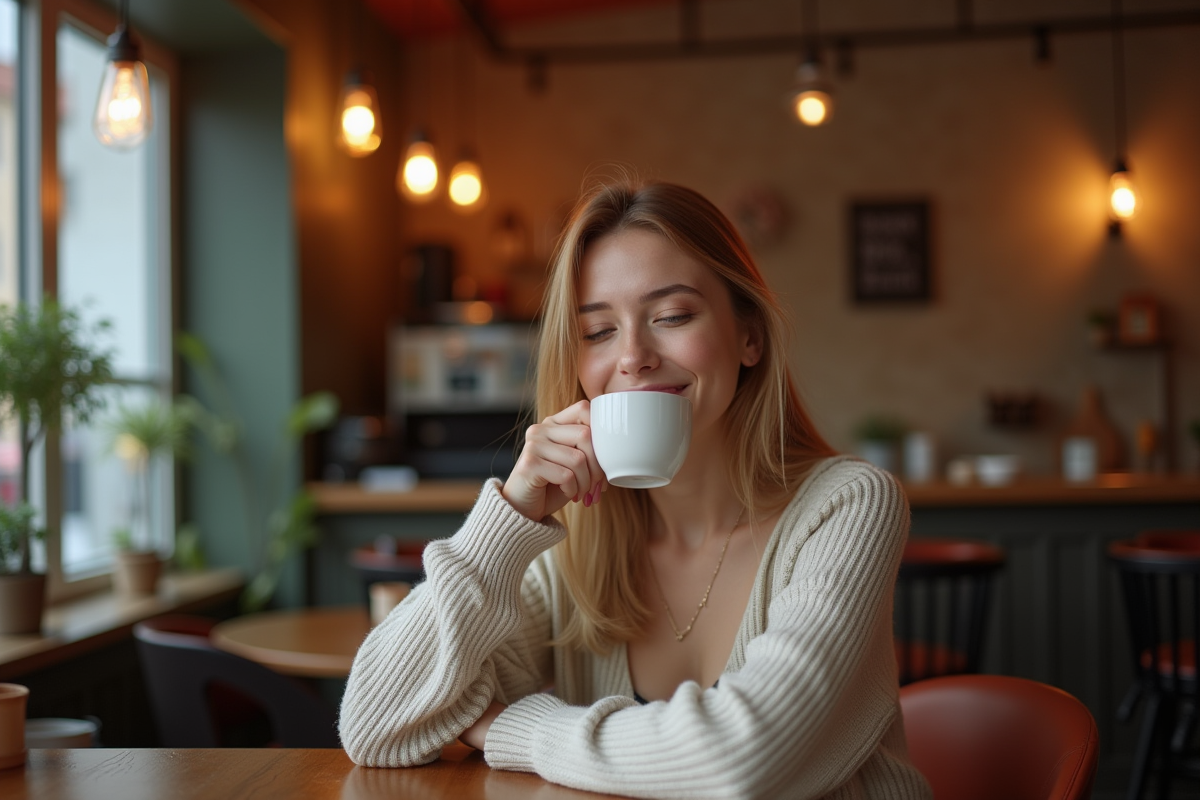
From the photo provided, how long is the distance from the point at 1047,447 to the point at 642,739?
217 inches

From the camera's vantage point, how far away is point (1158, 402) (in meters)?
5.91

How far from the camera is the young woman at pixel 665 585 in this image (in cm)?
106

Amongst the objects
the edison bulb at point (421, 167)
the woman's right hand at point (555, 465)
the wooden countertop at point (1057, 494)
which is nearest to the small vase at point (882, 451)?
the wooden countertop at point (1057, 494)

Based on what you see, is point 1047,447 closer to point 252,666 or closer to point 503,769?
point 252,666

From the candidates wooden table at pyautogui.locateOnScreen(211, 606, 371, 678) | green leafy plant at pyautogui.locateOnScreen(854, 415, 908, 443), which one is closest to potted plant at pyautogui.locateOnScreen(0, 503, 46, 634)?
wooden table at pyautogui.locateOnScreen(211, 606, 371, 678)

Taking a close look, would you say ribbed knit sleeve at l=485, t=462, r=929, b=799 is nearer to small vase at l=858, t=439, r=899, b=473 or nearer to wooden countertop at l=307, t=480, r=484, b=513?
wooden countertop at l=307, t=480, r=484, b=513

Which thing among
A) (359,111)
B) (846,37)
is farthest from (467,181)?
(846,37)

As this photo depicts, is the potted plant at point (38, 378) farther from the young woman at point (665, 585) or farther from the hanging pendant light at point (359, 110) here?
the young woman at point (665, 585)

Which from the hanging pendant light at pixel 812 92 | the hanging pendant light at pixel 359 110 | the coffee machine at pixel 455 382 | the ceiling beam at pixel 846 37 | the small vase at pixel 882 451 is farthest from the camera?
the small vase at pixel 882 451

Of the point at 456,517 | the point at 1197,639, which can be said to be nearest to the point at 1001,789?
the point at 1197,639

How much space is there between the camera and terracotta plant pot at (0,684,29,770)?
46.1 inches

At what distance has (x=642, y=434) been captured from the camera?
112 centimetres

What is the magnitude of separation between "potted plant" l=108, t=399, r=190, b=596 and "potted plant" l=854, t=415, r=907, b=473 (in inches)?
139

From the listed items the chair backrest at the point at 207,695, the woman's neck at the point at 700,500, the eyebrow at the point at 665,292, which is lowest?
the chair backrest at the point at 207,695
